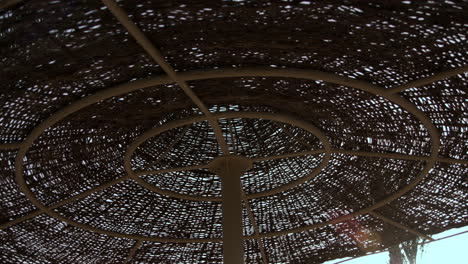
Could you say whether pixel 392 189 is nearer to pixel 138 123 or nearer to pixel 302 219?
pixel 302 219

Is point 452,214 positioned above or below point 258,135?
below

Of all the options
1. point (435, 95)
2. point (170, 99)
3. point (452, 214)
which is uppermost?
point (170, 99)

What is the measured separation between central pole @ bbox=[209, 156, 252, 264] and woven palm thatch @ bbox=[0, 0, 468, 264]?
25 centimetres

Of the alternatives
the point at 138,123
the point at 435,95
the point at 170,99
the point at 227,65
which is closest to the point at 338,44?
the point at 227,65

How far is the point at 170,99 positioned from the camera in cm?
963

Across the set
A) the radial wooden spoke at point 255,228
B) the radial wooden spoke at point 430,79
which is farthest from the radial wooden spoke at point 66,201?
the radial wooden spoke at point 430,79

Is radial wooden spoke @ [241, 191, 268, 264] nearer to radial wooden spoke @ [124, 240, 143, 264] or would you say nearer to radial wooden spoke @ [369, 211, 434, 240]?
radial wooden spoke @ [369, 211, 434, 240]

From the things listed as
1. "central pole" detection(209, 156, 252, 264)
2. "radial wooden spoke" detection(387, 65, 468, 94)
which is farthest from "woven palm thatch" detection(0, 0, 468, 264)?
"central pole" detection(209, 156, 252, 264)

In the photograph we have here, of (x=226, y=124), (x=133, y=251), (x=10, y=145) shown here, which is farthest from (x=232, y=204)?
(x=133, y=251)

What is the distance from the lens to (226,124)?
41.3 feet

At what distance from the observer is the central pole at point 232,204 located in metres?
9.46

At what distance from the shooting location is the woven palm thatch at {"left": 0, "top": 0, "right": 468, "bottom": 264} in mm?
7023

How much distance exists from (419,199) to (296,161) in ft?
9.11

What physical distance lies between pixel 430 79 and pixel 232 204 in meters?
3.97
